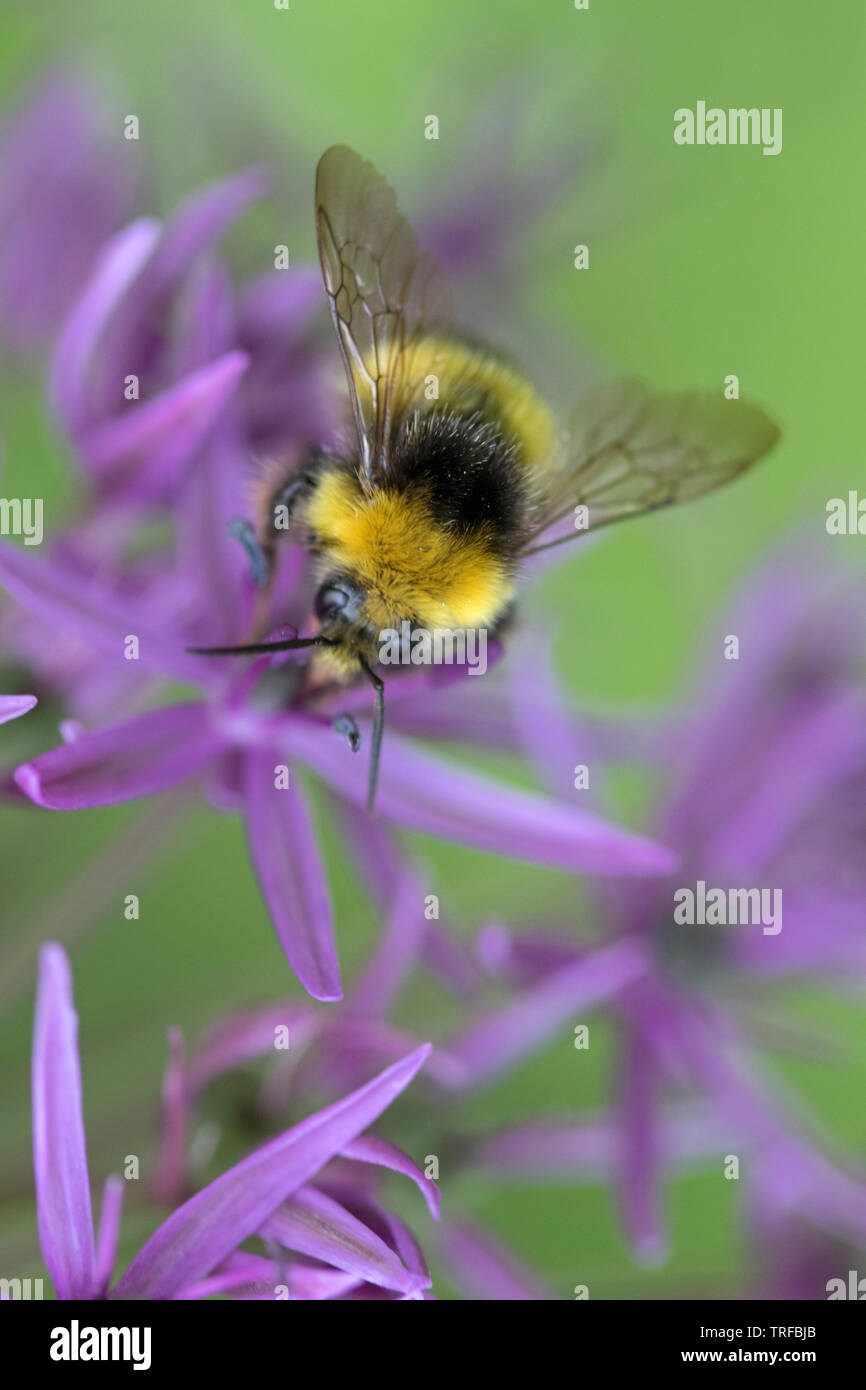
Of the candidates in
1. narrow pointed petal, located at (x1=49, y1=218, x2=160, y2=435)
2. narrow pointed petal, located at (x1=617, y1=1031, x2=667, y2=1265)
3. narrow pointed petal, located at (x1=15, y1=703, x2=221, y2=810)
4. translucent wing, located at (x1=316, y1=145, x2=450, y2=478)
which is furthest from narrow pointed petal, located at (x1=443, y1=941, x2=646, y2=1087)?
narrow pointed petal, located at (x1=49, y1=218, x2=160, y2=435)

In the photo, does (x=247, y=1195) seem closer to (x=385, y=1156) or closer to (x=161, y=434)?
(x=385, y=1156)

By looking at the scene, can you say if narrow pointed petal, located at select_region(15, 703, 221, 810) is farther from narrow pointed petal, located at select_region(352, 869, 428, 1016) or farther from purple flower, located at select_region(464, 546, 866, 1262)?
purple flower, located at select_region(464, 546, 866, 1262)

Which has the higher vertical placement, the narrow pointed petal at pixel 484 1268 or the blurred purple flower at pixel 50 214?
the blurred purple flower at pixel 50 214

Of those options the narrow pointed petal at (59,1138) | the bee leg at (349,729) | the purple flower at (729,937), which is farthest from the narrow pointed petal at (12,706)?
the purple flower at (729,937)

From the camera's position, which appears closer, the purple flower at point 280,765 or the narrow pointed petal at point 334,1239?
the narrow pointed petal at point 334,1239

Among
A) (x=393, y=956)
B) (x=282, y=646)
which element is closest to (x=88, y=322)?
(x=282, y=646)

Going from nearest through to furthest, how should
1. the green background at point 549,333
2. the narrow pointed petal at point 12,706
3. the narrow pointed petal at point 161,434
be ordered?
the narrow pointed petal at point 12,706 → the narrow pointed petal at point 161,434 → the green background at point 549,333

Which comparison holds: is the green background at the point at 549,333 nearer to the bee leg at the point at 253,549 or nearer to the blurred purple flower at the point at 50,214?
the blurred purple flower at the point at 50,214

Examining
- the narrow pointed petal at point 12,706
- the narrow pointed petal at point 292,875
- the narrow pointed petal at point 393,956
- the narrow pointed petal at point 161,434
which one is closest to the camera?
the narrow pointed petal at point 12,706
